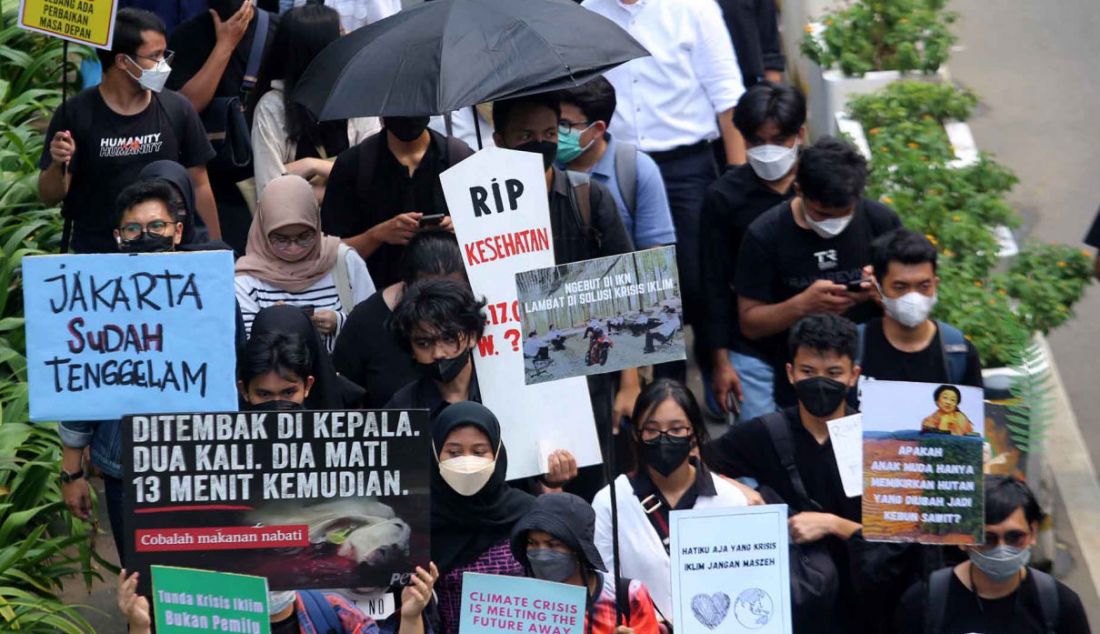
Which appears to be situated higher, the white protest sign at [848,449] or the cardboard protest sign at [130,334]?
the cardboard protest sign at [130,334]

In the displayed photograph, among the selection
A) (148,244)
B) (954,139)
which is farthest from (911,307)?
(954,139)

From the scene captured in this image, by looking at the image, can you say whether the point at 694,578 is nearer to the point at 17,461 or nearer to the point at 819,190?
the point at 819,190

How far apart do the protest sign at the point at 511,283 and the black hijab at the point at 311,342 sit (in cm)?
48

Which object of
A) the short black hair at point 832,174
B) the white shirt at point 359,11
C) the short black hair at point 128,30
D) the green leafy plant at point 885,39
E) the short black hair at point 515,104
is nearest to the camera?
the short black hair at point 832,174

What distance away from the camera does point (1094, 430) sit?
899 centimetres

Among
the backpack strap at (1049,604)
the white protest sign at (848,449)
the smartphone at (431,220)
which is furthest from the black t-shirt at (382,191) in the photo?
the backpack strap at (1049,604)

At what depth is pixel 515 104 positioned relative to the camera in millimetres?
6734

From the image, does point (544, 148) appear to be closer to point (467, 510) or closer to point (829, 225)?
point (829, 225)

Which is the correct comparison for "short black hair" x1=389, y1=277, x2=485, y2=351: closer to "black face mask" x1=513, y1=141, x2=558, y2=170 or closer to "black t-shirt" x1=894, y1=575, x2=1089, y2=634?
"black face mask" x1=513, y1=141, x2=558, y2=170

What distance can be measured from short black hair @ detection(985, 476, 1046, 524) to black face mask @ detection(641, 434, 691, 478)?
90 centimetres

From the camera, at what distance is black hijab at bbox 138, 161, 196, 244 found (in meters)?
6.49

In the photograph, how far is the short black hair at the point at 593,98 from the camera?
7.28 metres

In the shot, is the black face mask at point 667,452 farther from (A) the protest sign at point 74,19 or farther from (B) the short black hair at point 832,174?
(A) the protest sign at point 74,19

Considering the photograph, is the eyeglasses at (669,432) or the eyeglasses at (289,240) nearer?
the eyeglasses at (669,432)
